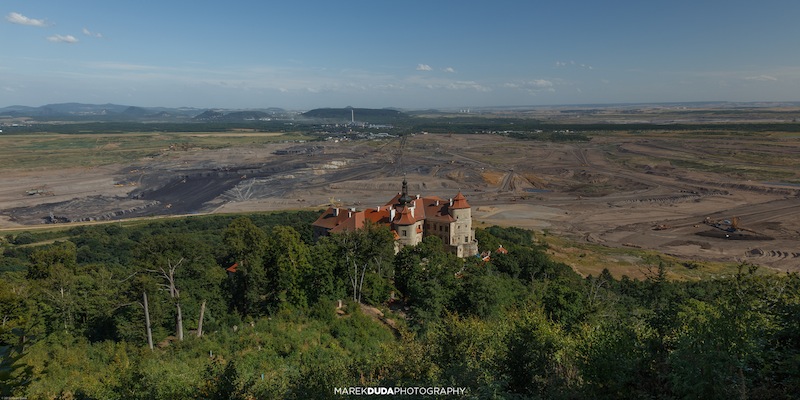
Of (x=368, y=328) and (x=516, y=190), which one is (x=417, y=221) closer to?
(x=368, y=328)

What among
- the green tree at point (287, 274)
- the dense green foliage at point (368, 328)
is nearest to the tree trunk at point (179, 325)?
the dense green foliage at point (368, 328)

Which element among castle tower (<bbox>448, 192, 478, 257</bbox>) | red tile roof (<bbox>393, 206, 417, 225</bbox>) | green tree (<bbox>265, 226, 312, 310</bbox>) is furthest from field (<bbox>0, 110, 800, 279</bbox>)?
green tree (<bbox>265, 226, 312, 310</bbox>)

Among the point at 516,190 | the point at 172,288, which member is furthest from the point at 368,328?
the point at 516,190

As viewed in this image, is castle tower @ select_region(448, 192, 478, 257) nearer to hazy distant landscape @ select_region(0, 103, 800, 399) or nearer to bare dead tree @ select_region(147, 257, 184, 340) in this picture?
hazy distant landscape @ select_region(0, 103, 800, 399)

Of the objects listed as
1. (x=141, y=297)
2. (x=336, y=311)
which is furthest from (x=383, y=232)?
(x=141, y=297)

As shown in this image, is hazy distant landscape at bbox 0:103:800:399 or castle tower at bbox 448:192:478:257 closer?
hazy distant landscape at bbox 0:103:800:399

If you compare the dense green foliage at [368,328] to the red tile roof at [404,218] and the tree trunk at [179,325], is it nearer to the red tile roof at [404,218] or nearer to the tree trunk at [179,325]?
the tree trunk at [179,325]
